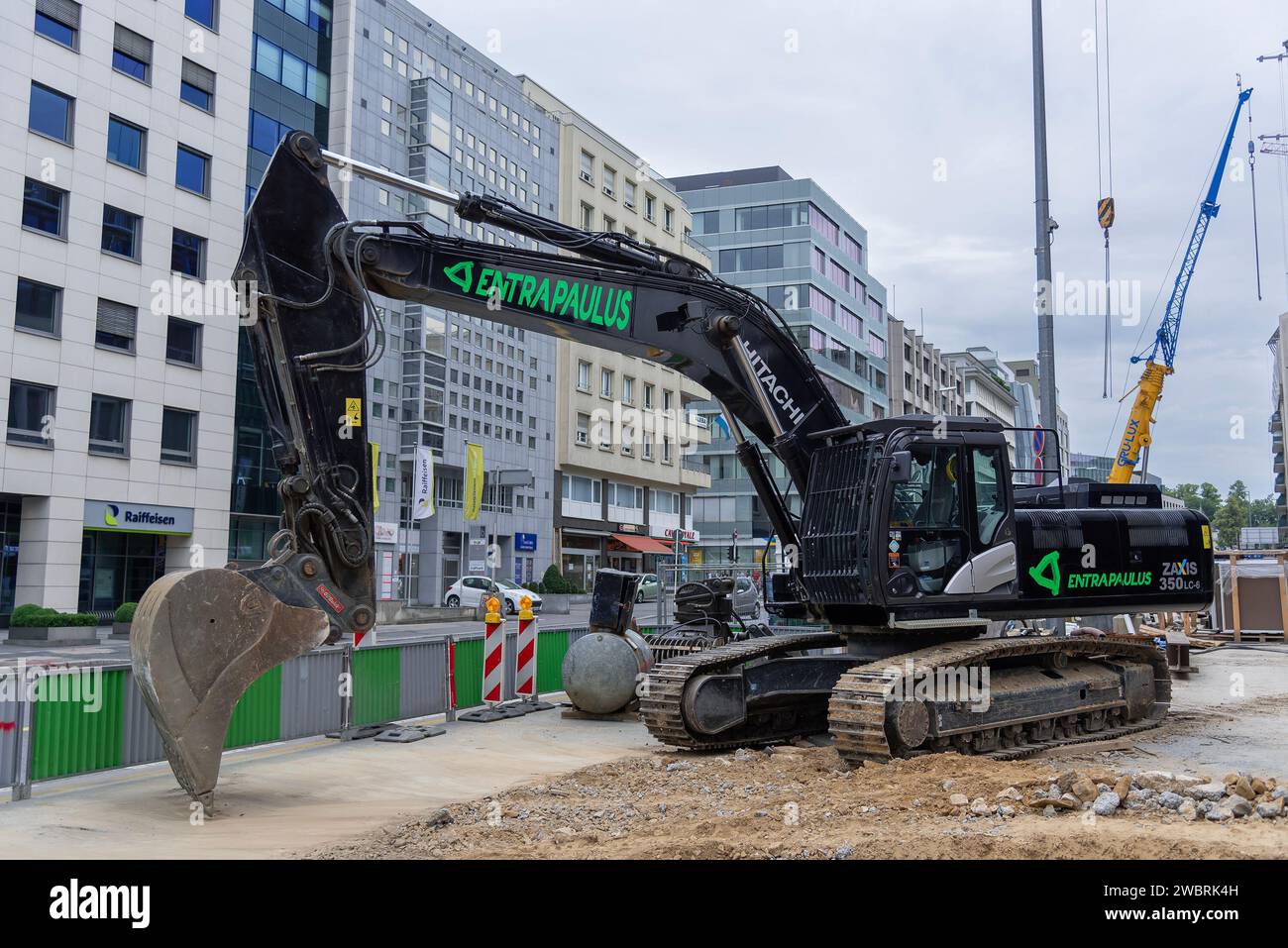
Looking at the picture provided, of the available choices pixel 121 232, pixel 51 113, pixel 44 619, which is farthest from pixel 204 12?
pixel 44 619

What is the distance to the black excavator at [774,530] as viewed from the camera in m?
8.24

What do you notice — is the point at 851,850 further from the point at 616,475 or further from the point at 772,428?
the point at 616,475

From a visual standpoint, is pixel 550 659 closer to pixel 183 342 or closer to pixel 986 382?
pixel 183 342

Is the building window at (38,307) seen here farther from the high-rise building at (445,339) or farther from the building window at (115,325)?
the high-rise building at (445,339)

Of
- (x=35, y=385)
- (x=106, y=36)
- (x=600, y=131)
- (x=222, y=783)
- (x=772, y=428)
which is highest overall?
(x=600, y=131)

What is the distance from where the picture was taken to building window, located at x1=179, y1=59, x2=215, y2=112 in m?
36.2

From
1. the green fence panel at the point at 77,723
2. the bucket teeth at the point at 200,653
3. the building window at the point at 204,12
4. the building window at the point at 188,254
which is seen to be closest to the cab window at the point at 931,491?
the bucket teeth at the point at 200,653

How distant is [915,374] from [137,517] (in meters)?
78.5

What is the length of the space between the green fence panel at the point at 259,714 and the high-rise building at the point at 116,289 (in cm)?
2371

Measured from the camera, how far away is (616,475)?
63188 millimetres

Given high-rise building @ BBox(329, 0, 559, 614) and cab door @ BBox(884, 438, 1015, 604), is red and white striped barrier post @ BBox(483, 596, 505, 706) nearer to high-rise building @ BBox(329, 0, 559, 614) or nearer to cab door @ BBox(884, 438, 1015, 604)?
cab door @ BBox(884, 438, 1015, 604)

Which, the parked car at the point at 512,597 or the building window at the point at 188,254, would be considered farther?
the parked car at the point at 512,597

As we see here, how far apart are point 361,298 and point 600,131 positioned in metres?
59.5
